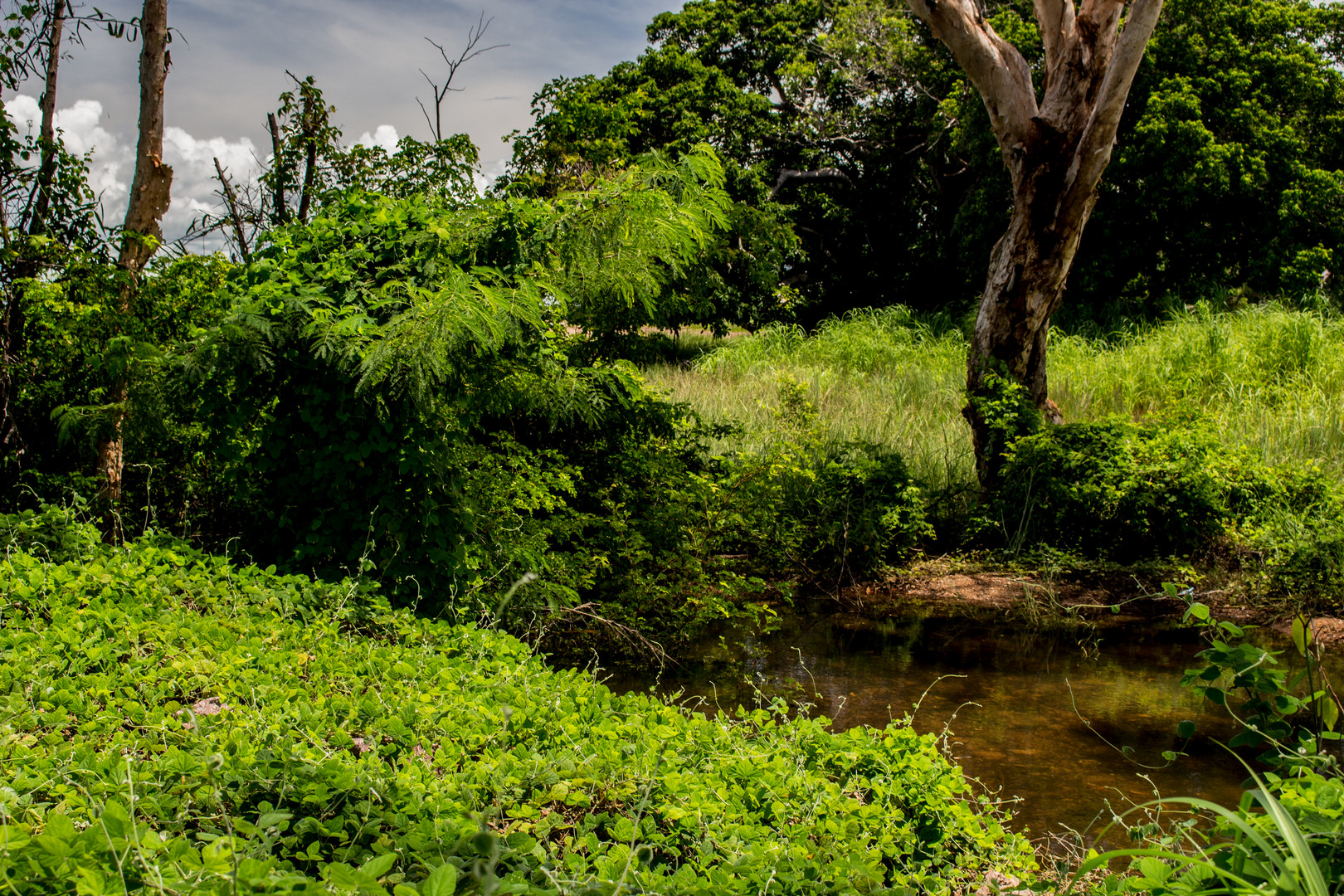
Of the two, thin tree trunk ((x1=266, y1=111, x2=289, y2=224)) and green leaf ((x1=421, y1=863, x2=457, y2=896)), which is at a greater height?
thin tree trunk ((x1=266, y1=111, x2=289, y2=224))

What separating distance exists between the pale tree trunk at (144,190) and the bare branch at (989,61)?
5.91 metres

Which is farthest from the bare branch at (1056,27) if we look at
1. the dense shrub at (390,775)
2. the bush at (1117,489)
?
the dense shrub at (390,775)

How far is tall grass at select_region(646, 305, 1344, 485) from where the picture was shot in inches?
365

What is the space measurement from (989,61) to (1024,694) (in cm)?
538

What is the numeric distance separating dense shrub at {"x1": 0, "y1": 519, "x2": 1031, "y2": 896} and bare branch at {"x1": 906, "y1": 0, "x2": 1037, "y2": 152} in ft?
21.2

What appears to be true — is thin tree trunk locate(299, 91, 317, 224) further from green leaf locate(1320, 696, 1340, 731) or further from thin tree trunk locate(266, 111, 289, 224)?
green leaf locate(1320, 696, 1340, 731)

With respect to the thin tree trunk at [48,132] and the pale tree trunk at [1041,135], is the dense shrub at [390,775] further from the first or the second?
the pale tree trunk at [1041,135]

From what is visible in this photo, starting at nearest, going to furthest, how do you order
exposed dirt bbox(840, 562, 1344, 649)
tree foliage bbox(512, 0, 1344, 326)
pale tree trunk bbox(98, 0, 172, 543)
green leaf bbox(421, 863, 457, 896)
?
green leaf bbox(421, 863, 457, 896), pale tree trunk bbox(98, 0, 172, 543), exposed dirt bbox(840, 562, 1344, 649), tree foliage bbox(512, 0, 1344, 326)

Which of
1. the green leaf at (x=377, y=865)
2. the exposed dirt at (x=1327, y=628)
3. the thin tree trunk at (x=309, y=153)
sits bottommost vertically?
the exposed dirt at (x=1327, y=628)

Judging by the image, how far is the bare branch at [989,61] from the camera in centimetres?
796

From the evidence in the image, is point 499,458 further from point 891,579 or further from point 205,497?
point 891,579

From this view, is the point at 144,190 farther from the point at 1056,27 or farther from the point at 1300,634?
the point at 1056,27

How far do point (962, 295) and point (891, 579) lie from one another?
15.6 metres

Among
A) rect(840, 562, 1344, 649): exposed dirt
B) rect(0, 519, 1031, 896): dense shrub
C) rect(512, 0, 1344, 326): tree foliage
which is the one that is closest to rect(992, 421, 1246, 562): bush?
rect(840, 562, 1344, 649): exposed dirt
